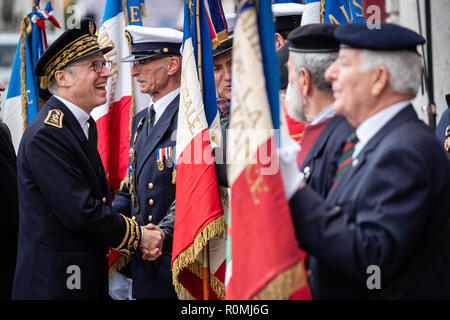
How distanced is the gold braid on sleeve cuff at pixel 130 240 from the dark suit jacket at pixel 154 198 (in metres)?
0.39

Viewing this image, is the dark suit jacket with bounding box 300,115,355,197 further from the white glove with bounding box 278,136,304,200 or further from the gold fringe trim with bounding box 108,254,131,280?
the gold fringe trim with bounding box 108,254,131,280

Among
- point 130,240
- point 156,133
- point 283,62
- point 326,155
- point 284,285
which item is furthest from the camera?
point 156,133

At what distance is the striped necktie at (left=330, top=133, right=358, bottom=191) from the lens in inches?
104

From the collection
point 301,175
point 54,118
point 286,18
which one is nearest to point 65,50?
point 54,118

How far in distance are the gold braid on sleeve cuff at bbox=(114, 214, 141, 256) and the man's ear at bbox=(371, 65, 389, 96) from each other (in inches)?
80.8

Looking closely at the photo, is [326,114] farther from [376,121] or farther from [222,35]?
[222,35]

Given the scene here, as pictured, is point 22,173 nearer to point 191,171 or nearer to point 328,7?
point 191,171

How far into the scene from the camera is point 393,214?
2.31 metres

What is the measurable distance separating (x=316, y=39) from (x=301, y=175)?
824 millimetres

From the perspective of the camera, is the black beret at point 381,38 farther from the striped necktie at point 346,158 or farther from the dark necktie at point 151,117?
the dark necktie at point 151,117

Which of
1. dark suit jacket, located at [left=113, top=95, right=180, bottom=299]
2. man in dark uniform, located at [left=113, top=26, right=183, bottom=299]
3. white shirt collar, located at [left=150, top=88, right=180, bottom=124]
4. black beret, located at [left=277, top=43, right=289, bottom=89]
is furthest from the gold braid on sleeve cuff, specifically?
black beret, located at [left=277, top=43, right=289, bottom=89]

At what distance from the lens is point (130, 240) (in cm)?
404

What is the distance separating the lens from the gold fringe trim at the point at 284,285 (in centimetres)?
224

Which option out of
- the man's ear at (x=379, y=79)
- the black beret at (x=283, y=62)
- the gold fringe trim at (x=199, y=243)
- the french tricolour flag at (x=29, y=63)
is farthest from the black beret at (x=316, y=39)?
the french tricolour flag at (x=29, y=63)
